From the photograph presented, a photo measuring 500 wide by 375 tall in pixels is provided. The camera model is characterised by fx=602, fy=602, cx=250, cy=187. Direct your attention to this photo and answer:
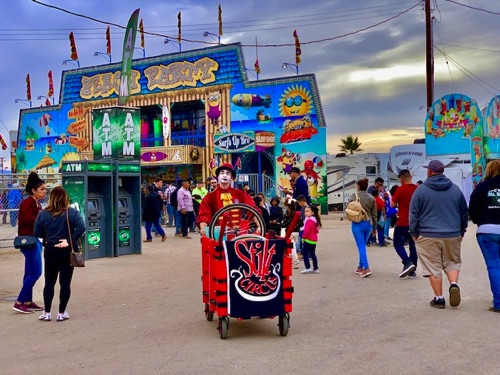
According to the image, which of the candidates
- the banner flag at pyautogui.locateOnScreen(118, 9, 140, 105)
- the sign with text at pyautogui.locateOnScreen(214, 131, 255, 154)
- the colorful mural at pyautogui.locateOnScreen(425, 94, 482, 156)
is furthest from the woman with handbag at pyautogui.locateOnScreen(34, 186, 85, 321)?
the sign with text at pyautogui.locateOnScreen(214, 131, 255, 154)

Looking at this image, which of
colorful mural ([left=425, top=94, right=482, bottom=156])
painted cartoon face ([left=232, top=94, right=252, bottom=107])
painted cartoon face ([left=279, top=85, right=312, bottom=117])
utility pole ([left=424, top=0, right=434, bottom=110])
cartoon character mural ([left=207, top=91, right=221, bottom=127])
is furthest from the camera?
cartoon character mural ([left=207, top=91, right=221, bottom=127])

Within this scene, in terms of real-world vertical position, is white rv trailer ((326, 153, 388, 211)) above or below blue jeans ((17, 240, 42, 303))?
above

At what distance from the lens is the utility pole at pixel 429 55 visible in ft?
83.5

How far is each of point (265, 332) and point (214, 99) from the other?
79.8 ft

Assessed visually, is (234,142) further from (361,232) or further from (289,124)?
(361,232)

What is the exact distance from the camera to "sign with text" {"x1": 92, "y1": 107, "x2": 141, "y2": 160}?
14.5 m

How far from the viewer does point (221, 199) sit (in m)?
7.45

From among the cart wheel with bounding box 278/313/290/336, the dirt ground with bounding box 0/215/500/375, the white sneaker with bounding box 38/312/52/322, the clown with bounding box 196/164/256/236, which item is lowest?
the dirt ground with bounding box 0/215/500/375

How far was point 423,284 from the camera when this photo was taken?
30.6ft

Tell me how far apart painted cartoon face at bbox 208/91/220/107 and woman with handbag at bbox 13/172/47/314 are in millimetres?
22116

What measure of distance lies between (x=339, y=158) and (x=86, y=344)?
25244 millimetres

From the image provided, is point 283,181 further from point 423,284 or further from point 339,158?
point 423,284

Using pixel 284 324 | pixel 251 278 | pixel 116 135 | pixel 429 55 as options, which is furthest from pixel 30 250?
pixel 429 55

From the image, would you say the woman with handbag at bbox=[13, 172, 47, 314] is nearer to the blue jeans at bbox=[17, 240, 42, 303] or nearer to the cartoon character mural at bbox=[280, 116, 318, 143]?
the blue jeans at bbox=[17, 240, 42, 303]
